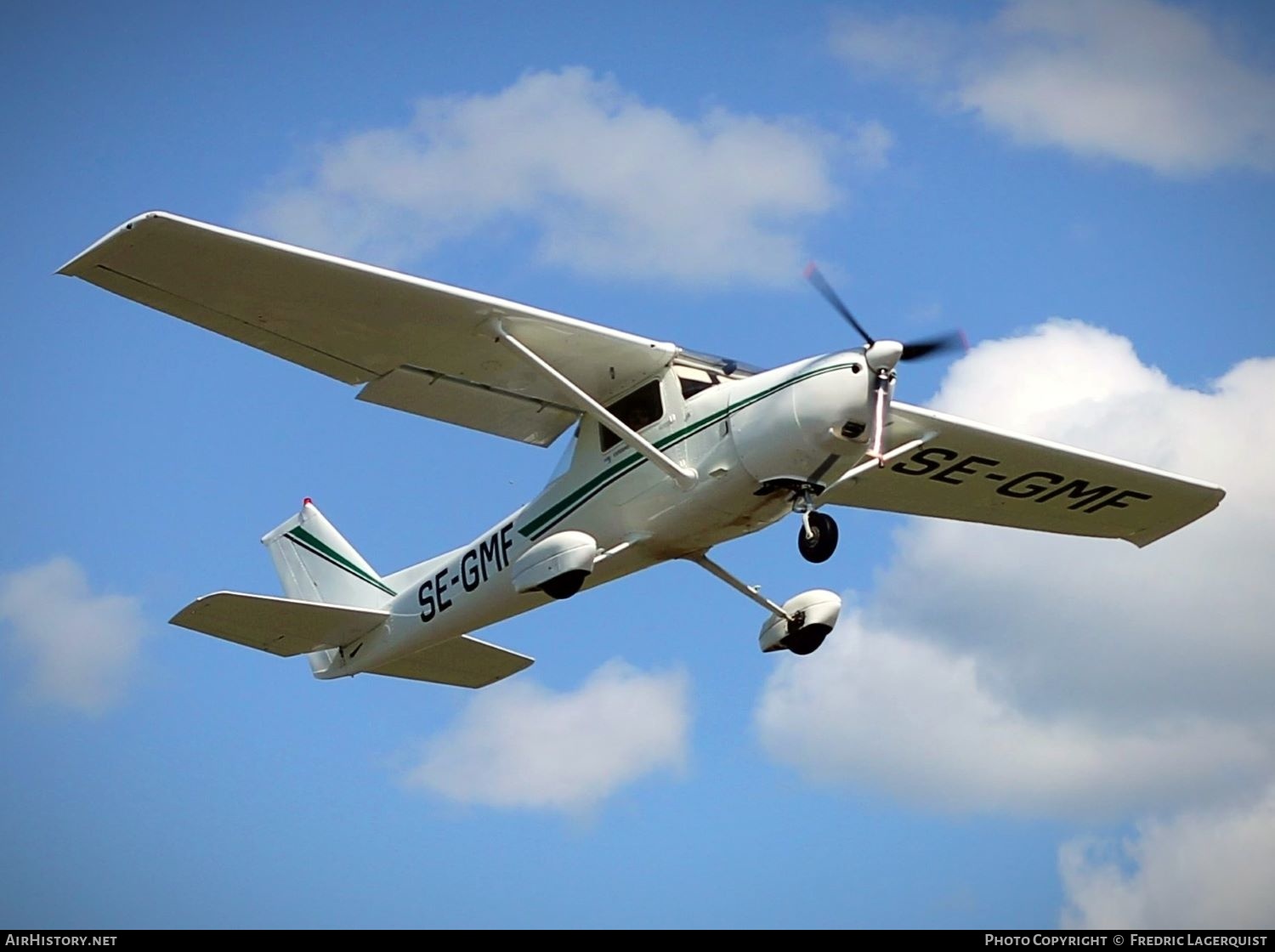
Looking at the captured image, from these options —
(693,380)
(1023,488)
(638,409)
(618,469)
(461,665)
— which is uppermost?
(1023,488)

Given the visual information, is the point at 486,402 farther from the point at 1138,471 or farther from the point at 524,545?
the point at 1138,471

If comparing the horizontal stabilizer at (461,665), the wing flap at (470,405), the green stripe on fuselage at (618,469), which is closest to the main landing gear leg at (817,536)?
the green stripe on fuselage at (618,469)

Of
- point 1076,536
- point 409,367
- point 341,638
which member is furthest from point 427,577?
point 1076,536

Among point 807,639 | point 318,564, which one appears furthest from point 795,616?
point 318,564

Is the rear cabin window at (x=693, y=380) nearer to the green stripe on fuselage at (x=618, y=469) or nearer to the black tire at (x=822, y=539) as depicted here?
the green stripe on fuselage at (x=618, y=469)

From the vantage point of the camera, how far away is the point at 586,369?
54.2 feet

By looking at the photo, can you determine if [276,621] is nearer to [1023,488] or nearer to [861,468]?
[861,468]

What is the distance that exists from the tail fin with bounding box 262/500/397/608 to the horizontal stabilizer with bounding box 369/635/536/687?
118 centimetres

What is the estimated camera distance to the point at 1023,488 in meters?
19.0

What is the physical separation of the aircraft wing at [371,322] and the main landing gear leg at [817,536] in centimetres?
201

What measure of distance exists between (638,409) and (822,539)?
7.30 ft

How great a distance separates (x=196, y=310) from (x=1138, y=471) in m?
9.52
